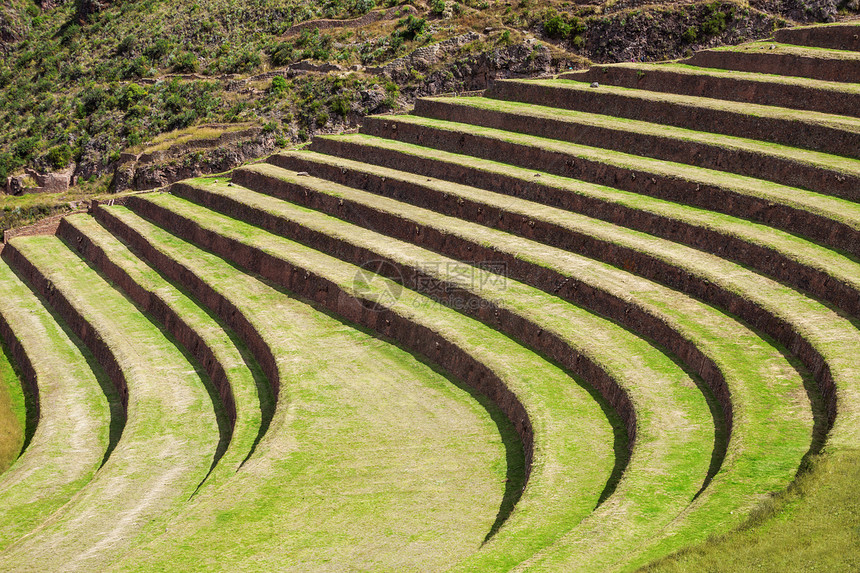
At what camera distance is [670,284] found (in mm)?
16891

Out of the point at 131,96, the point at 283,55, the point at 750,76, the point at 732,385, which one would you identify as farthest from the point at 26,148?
the point at 732,385

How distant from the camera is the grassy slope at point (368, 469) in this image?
10.9 metres

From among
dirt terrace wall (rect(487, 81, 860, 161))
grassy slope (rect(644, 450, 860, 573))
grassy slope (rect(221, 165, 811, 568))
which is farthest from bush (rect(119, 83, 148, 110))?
grassy slope (rect(644, 450, 860, 573))

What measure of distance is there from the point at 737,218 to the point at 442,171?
30.6 ft

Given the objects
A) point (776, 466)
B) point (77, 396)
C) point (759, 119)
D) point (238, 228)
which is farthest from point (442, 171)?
point (776, 466)

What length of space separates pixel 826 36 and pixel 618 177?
30.2 feet

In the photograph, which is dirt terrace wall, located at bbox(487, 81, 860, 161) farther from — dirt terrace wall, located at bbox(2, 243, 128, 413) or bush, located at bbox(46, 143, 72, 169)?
bush, located at bbox(46, 143, 72, 169)

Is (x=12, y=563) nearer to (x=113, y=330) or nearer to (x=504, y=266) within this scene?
(x=113, y=330)

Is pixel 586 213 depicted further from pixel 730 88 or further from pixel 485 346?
pixel 730 88

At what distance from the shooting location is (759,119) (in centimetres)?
2127

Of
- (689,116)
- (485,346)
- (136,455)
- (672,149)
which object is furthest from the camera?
(689,116)

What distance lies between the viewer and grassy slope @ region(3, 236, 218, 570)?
12.1 meters

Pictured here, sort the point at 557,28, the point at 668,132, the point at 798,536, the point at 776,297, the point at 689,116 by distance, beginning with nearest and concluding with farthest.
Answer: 1. the point at 798,536
2. the point at 776,297
3. the point at 668,132
4. the point at 689,116
5. the point at 557,28

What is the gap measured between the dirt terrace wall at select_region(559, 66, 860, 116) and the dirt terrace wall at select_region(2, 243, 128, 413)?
1767 centimetres
